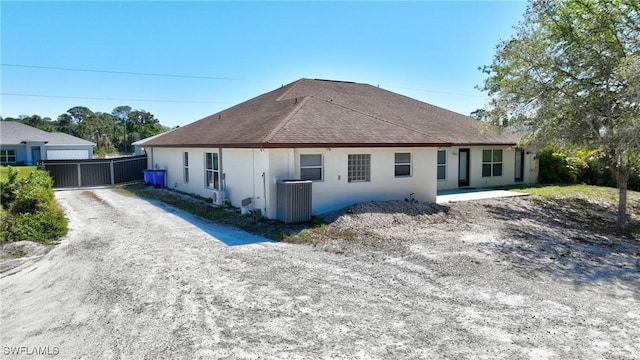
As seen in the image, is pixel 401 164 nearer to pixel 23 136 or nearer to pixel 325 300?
pixel 325 300

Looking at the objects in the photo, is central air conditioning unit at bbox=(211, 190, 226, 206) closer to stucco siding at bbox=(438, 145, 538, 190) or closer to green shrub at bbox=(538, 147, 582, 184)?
stucco siding at bbox=(438, 145, 538, 190)

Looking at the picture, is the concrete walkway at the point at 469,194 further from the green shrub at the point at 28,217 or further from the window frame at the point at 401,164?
the green shrub at the point at 28,217

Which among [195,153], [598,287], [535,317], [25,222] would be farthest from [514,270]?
[195,153]

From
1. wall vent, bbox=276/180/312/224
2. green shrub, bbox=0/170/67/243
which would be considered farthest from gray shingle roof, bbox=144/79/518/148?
green shrub, bbox=0/170/67/243

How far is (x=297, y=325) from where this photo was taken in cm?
540

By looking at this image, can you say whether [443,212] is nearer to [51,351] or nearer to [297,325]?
[297,325]

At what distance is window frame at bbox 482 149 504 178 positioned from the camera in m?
20.5

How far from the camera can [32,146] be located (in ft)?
133

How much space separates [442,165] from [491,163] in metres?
3.16

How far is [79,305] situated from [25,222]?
20.0 ft

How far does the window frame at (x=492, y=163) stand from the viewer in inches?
809

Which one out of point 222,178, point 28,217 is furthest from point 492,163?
point 28,217

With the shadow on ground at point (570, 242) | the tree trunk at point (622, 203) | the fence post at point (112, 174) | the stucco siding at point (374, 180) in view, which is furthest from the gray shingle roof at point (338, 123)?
the tree trunk at point (622, 203)

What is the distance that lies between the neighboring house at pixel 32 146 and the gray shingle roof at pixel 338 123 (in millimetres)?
26029
